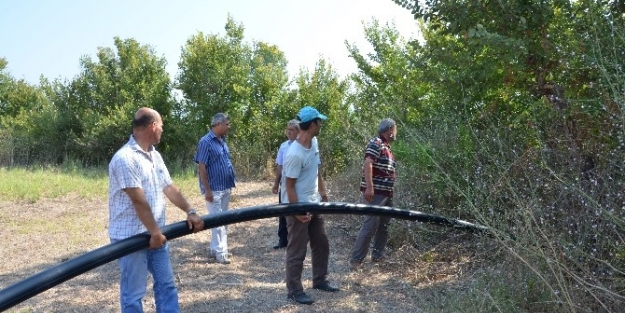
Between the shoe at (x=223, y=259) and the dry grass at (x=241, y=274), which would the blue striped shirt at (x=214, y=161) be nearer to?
the shoe at (x=223, y=259)

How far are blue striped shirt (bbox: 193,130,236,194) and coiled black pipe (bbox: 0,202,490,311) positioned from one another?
2.81 meters

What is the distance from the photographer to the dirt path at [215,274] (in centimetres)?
602

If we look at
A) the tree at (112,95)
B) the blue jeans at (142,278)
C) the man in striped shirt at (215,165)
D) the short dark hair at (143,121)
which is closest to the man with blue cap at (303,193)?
the blue jeans at (142,278)

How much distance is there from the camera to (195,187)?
51.8ft

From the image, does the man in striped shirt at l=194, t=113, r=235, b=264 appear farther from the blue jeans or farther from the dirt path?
the blue jeans

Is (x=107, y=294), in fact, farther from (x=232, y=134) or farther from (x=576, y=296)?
(x=232, y=134)

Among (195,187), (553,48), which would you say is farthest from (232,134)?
(553,48)

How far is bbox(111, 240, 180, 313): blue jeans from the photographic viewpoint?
14.5 feet

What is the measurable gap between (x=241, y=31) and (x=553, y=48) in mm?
17380

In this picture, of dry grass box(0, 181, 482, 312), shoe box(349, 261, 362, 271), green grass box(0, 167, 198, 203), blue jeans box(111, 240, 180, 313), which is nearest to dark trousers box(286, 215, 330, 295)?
dry grass box(0, 181, 482, 312)

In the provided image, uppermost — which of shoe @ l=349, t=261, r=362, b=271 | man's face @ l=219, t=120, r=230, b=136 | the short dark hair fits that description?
man's face @ l=219, t=120, r=230, b=136

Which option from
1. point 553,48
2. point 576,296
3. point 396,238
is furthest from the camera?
point 396,238

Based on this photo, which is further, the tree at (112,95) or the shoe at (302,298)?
the tree at (112,95)

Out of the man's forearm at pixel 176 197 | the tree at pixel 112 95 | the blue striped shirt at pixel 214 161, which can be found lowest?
the man's forearm at pixel 176 197
